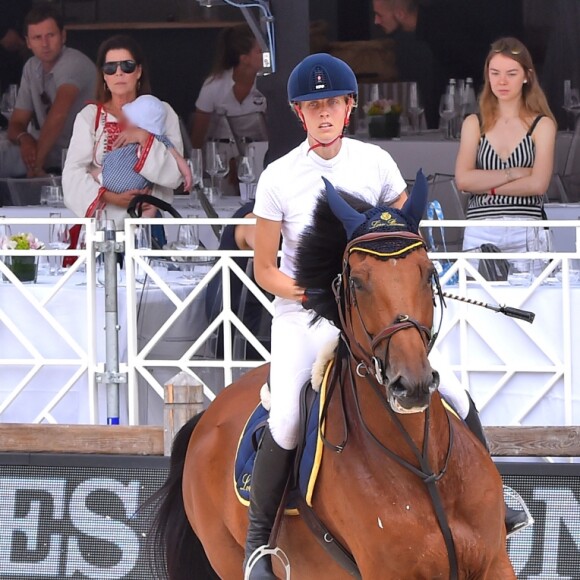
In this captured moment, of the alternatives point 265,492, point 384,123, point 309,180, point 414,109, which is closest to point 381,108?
point 384,123

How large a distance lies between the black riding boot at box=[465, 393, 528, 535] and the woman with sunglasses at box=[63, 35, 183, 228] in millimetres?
3365

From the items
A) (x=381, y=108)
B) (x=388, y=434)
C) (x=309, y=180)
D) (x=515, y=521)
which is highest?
(x=381, y=108)

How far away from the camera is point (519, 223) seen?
5941mm

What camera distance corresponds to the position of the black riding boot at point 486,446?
394 centimetres

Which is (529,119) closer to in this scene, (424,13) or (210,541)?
(210,541)

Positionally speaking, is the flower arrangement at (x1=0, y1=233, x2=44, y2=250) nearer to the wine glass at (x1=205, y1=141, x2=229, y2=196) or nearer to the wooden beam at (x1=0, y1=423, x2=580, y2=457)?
the wooden beam at (x1=0, y1=423, x2=580, y2=457)

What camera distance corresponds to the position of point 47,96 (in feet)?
31.5

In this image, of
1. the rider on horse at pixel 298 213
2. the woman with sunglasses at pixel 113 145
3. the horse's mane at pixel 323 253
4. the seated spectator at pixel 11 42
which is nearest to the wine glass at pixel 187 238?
the woman with sunglasses at pixel 113 145

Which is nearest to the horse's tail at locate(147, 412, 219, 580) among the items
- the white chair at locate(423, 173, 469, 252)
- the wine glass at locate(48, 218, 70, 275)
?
the wine glass at locate(48, 218, 70, 275)

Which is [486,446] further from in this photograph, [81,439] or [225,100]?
[225,100]

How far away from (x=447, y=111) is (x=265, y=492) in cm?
563

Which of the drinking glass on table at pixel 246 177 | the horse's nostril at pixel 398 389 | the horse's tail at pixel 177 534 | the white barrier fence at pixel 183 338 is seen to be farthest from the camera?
the drinking glass on table at pixel 246 177

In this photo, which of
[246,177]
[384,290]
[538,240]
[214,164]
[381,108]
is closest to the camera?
[384,290]

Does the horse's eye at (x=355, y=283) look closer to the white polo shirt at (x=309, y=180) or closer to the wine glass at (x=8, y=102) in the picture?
the white polo shirt at (x=309, y=180)
